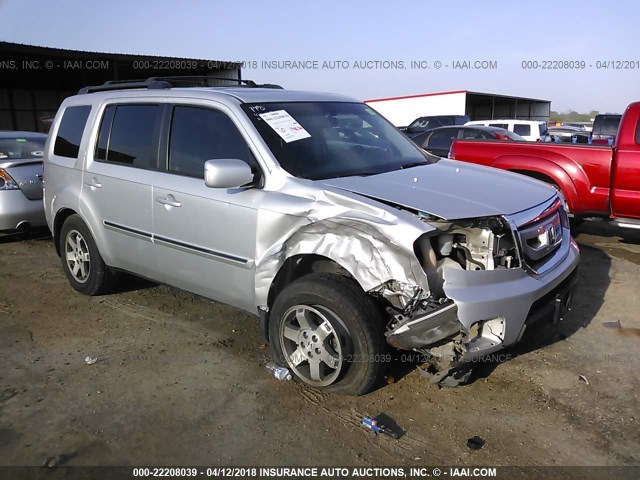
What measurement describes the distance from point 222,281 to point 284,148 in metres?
1.02

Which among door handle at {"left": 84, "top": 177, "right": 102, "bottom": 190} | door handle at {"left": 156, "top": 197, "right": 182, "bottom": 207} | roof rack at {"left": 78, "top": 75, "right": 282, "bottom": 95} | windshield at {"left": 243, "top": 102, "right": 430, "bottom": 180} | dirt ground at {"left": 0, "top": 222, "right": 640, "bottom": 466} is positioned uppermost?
roof rack at {"left": 78, "top": 75, "right": 282, "bottom": 95}

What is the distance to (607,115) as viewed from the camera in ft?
55.2

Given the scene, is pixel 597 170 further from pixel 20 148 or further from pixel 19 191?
pixel 20 148

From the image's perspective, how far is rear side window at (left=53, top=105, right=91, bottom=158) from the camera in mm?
5035

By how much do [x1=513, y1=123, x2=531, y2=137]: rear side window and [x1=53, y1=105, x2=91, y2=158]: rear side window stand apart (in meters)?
16.2

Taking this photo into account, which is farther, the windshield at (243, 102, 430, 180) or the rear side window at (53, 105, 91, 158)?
the rear side window at (53, 105, 91, 158)

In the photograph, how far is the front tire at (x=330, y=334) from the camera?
123 inches

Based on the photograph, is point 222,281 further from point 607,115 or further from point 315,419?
point 607,115

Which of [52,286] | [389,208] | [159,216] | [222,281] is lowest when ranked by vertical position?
[52,286]

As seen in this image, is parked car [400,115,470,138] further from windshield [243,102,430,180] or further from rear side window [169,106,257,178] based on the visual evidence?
rear side window [169,106,257,178]

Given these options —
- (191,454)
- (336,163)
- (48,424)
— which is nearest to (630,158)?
(336,163)

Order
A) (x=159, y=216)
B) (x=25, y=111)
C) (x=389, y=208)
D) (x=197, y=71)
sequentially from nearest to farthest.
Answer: (x=389, y=208), (x=159, y=216), (x=197, y=71), (x=25, y=111)


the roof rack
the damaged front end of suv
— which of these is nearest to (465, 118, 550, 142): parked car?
the roof rack

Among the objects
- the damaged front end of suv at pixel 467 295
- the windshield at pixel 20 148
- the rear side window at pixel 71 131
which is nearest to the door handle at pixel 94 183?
the rear side window at pixel 71 131
